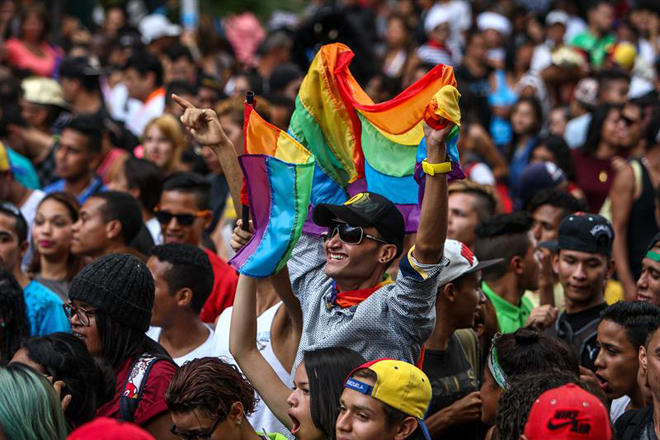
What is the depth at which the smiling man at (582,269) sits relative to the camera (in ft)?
18.6

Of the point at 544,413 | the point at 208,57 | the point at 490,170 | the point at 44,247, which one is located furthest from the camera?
the point at 208,57

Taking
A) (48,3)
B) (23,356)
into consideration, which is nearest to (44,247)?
(23,356)

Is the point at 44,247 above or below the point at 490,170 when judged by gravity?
above

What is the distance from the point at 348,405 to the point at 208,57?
11.0m

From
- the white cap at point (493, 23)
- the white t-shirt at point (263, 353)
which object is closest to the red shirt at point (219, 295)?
the white t-shirt at point (263, 353)

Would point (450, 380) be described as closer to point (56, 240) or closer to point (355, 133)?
point (355, 133)

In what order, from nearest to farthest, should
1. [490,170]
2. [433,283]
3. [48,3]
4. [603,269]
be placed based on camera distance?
[433,283] → [603,269] → [490,170] → [48,3]

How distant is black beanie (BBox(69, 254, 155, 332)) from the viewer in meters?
4.38

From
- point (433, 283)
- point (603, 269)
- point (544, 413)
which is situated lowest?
point (603, 269)

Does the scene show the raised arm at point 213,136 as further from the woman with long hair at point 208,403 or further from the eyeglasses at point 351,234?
the woman with long hair at point 208,403

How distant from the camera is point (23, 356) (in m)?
4.10

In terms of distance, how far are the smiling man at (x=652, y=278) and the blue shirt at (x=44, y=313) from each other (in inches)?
121

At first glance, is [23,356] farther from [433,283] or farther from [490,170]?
[490,170]

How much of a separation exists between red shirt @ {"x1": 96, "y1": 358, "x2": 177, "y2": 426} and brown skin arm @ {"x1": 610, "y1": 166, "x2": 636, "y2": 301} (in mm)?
4002
